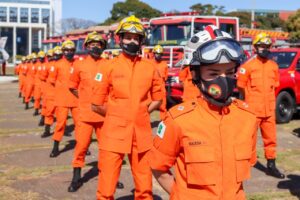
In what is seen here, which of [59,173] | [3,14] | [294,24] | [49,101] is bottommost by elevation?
[59,173]

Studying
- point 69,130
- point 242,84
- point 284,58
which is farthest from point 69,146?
point 284,58

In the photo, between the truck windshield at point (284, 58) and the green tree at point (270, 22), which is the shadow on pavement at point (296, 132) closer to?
the truck windshield at point (284, 58)

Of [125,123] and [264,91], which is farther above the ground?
[264,91]

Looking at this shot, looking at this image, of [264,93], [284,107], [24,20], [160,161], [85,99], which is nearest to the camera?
[160,161]

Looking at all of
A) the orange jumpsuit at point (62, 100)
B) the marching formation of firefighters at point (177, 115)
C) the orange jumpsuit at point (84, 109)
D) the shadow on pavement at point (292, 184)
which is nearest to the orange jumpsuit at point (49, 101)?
the marching formation of firefighters at point (177, 115)

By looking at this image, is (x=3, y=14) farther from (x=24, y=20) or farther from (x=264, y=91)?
(x=264, y=91)

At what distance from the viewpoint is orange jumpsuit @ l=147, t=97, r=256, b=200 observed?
236 cm

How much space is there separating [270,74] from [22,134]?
236 inches

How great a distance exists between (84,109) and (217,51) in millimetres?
3918

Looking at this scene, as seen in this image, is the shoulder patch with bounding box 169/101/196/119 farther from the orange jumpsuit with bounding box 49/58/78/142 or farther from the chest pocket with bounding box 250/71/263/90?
the orange jumpsuit with bounding box 49/58/78/142

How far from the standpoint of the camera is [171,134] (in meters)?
2.43

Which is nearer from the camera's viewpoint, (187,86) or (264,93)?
(264,93)

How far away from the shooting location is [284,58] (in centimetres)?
1264

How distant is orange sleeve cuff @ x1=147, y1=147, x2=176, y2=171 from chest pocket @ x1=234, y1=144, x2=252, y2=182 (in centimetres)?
33
